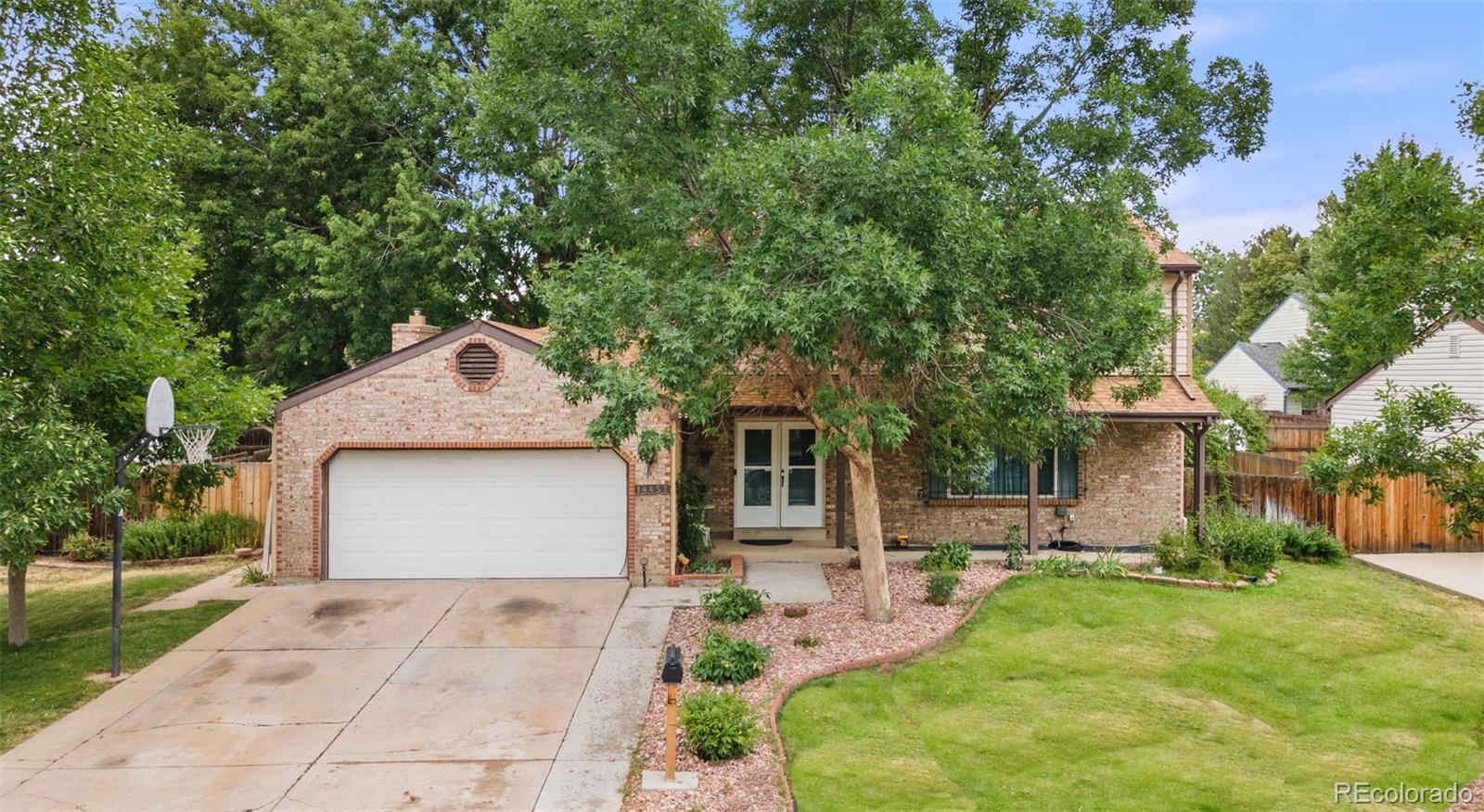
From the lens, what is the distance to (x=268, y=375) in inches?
832

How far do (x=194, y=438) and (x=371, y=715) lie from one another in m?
4.38

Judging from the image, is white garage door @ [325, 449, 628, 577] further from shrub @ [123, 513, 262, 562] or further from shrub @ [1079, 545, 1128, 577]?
shrub @ [1079, 545, 1128, 577]

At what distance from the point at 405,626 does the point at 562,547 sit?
9.03ft

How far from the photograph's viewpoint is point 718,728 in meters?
6.98

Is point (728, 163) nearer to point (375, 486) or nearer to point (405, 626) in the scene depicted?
point (405, 626)

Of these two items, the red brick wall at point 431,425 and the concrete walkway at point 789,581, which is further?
the red brick wall at point 431,425

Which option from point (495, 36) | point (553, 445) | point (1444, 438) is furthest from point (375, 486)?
point (1444, 438)

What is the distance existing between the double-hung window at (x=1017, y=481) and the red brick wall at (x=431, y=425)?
513 centimetres

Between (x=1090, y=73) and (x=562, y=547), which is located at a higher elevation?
(x=1090, y=73)

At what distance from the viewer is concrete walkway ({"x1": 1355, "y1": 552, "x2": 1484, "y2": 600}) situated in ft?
40.5

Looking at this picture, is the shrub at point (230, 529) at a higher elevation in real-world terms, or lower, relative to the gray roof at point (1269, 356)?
lower

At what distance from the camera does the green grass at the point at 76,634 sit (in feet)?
28.0

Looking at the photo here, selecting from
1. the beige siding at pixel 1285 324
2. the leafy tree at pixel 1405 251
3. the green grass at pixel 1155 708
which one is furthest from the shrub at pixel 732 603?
the beige siding at pixel 1285 324

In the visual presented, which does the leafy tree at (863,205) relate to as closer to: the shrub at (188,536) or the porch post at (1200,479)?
the porch post at (1200,479)
